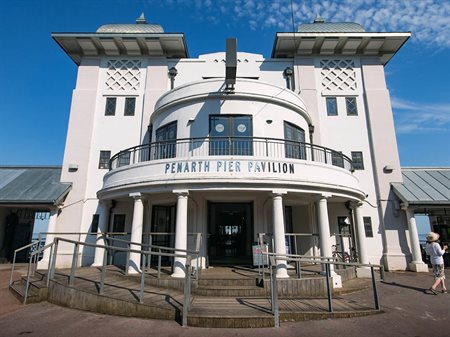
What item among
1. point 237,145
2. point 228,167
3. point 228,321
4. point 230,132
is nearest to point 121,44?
point 230,132

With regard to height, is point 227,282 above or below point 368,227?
below

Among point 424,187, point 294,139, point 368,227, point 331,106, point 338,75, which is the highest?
point 338,75

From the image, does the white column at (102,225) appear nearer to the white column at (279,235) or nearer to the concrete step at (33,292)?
the concrete step at (33,292)

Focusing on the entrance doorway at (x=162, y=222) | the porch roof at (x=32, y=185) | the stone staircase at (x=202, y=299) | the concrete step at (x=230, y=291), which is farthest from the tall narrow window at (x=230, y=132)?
the porch roof at (x=32, y=185)

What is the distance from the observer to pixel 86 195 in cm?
1425

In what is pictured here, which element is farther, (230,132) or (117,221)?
(117,221)

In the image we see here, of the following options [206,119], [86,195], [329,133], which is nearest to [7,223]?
[86,195]

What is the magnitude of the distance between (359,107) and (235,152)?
31.6ft

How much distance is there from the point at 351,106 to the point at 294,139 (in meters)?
6.19

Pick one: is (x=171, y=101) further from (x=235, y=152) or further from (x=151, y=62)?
(x=151, y=62)

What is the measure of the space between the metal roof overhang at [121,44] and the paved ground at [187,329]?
14086 mm

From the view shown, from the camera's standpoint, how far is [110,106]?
1582 centimetres

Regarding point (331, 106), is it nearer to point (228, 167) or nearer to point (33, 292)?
point (228, 167)

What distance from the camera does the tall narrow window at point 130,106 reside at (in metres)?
15.6
